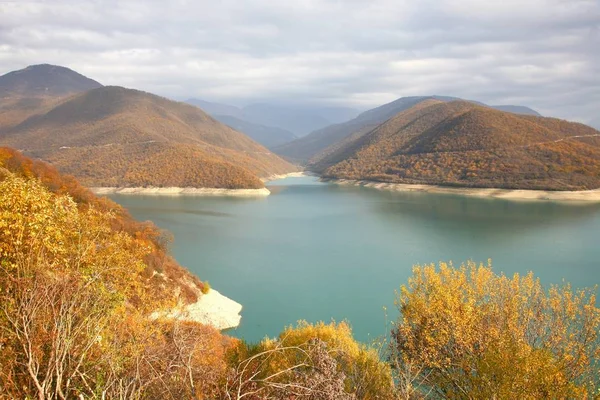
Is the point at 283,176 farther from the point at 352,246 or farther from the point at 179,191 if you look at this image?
the point at 352,246

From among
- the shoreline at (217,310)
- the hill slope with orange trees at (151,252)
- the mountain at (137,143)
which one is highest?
the mountain at (137,143)

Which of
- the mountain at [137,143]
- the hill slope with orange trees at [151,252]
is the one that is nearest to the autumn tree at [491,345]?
the hill slope with orange trees at [151,252]

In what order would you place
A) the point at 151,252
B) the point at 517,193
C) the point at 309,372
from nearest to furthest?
the point at 309,372, the point at 151,252, the point at 517,193

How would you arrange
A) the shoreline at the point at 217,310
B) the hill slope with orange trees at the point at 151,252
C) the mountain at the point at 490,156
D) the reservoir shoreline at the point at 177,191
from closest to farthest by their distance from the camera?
the hill slope with orange trees at the point at 151,252, the shoreline at the point at 217,310, the mountain at the point at 490,156, the reservoir shoreline at the point at 177,191

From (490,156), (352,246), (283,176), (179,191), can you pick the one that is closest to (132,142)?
(179,191)

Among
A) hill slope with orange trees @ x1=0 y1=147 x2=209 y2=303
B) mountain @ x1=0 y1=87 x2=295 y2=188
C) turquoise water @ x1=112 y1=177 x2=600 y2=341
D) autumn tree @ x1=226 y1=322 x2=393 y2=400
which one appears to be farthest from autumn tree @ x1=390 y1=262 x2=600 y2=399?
mountain @ x1=0 y1=87 x2=295 y2=188

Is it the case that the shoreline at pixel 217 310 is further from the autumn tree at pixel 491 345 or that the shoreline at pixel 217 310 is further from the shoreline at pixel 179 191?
the shoreline at pixel 179 191

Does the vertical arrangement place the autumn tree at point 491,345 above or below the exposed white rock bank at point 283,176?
below
